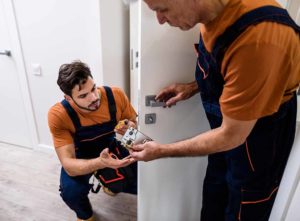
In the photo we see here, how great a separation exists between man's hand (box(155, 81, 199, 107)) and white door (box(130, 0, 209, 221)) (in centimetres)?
2

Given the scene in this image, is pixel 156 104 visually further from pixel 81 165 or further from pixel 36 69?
pixel 36 69

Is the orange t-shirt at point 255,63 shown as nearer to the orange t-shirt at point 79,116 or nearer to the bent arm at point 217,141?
the bent arm at point 217,141

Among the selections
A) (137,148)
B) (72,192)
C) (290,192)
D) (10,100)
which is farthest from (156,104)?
(10,100)

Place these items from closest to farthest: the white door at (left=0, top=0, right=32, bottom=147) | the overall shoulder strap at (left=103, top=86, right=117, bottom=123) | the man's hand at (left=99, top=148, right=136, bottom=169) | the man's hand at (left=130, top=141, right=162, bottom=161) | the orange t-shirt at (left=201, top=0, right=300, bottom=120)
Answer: the orange t-shirt at (left=201, top=0, right=300, bottom=120)
the man's hand at (left=130, top=141, right=162, bottom=161)
the man's hand at (left=99, top=148, right=136, bottom=169)
the overall shoulder strap at (left=103, top=86, right=117, bottom=123)
the white door at (left=0, top=0, right=32, bottom=147)

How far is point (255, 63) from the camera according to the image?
50 centimetres

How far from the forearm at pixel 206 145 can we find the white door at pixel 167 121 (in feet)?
0.63

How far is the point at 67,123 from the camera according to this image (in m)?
1.13

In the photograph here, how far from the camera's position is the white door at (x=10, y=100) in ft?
5.46

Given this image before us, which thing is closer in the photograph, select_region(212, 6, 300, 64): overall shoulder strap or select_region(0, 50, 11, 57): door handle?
select_region(212, 6, 300, 64): overall shoulder strap

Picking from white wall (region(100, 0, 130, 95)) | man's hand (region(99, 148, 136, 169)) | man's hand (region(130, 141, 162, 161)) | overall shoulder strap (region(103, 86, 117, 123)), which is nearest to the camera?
man's hand (region(130, 141, 162, 161))

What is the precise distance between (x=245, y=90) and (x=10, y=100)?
1990mm

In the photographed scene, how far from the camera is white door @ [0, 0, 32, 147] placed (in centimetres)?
167

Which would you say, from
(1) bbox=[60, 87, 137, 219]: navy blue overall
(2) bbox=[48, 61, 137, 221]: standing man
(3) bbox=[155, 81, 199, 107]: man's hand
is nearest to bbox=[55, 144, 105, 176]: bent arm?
(2) bbox=[48, 61, 137, 221]: standing man

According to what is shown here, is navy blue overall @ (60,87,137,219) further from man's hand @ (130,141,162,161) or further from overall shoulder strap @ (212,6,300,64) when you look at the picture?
overall shoulder strap @ (212,6,300,64)
